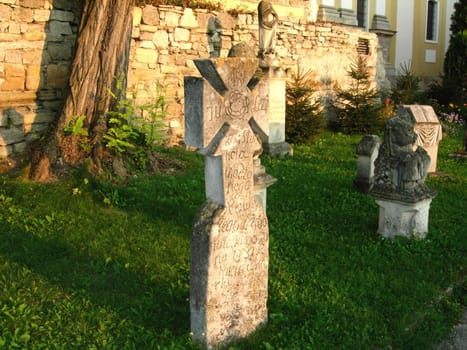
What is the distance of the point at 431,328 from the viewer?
13.0 ft

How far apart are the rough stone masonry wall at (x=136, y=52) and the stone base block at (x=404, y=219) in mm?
4632

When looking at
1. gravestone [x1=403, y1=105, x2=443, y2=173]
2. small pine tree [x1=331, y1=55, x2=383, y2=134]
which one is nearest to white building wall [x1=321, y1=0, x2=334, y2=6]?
small pine tree [x1=331, y1=55, x2=383, y2=134]

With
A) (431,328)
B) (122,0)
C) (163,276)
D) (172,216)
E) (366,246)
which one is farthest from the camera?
(122,0)

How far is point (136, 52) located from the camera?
9.84 meters

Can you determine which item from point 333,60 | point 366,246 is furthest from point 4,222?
point 333,60

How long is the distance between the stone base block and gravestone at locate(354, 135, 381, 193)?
190cm

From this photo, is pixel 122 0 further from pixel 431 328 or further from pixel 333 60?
pixel 333 60

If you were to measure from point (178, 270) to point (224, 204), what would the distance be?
4.93ft

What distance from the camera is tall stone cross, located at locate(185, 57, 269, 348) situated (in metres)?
3.29

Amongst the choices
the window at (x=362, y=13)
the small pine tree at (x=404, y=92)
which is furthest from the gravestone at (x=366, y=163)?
the window at (x=362, y=13)

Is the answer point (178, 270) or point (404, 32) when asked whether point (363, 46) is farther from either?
point (178, 270)

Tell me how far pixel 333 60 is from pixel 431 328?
11667 millimetres

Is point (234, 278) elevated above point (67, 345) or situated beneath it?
elevated above

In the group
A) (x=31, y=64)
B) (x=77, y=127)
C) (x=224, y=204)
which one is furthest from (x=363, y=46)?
(x=224, y=204)
